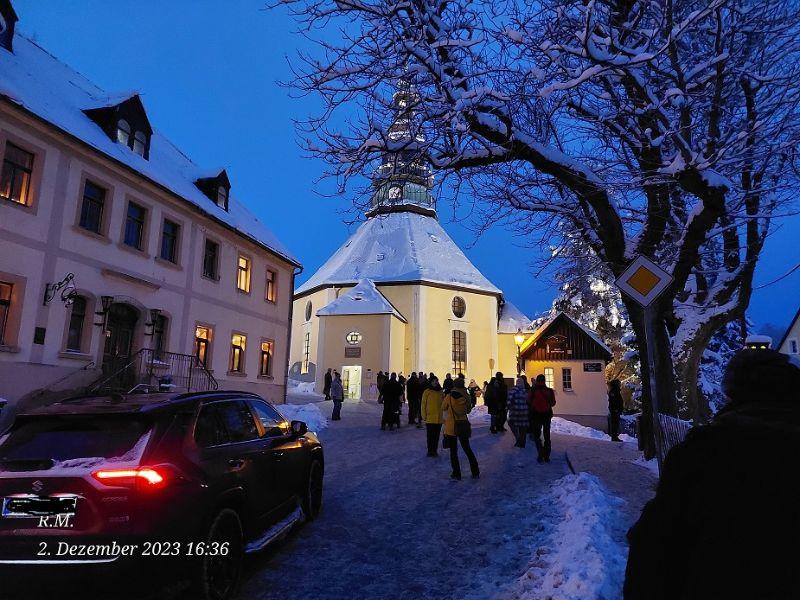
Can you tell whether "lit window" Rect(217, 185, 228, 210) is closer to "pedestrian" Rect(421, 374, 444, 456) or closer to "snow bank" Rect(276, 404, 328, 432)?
"snow bank" Rect(276, 404, 328, 432)

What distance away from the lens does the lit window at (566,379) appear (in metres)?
30.3

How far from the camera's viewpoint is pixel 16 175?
1360cm

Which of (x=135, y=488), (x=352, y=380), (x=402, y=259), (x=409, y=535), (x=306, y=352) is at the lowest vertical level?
(x=409, y=535)

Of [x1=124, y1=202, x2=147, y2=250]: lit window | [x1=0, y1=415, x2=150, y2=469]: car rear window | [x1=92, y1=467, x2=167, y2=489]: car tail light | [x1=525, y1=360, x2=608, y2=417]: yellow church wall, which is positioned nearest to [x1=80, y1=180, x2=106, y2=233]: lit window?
[x1=124, y1=202, x2=147, y2=250]: lit window

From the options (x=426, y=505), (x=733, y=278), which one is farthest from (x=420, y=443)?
(x=733, y=278)

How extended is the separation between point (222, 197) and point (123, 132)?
5654 mm

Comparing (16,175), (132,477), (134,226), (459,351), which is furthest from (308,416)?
(459,351)

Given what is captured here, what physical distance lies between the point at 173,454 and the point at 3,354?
39.6 feet

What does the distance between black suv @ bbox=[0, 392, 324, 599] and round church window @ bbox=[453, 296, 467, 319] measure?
3784 cm

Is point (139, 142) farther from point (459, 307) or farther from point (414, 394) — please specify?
point (459, 307)

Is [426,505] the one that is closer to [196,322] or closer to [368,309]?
[196,322]

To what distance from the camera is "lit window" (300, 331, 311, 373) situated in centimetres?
4022

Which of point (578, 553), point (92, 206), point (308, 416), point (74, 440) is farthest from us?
point (308, 416)

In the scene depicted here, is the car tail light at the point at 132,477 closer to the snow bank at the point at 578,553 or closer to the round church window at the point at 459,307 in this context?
the snow bank at the point at 578,553
